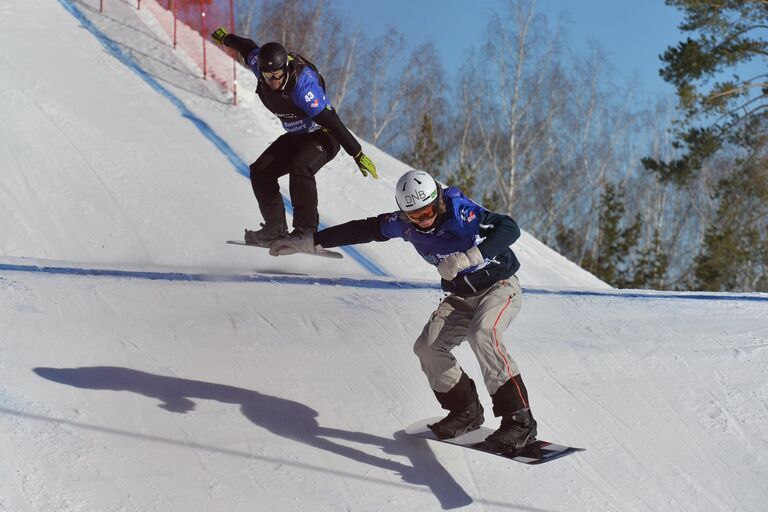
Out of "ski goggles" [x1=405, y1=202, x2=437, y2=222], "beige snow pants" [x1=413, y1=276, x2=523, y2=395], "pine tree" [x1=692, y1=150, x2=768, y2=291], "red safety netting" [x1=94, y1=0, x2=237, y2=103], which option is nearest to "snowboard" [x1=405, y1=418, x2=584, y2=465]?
"beige snow pants" [x1=413, y1=276, x2=523, y2=395]

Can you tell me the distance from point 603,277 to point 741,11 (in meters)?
11.5

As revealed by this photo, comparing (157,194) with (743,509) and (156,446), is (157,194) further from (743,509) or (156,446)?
(743,509)

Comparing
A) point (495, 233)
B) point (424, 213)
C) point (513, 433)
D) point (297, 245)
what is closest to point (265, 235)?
point (297, 245)

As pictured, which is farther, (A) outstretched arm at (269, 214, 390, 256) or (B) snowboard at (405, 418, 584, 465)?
(A) outstretched arm at (269, 214, 390, 256)

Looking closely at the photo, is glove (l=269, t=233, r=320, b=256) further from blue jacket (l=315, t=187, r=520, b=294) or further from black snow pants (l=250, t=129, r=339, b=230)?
black snow pants (l=250, t=129, r=339, b=230)

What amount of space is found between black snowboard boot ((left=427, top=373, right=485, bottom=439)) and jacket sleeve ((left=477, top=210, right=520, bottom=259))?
0.77 metres

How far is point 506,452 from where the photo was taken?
450 cm

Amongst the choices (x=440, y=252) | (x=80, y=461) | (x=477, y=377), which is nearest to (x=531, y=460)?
(x=440, y=252)

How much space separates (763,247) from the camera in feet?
85.0

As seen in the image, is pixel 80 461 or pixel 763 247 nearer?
pixel 80 461

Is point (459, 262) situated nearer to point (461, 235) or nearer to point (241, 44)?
point (461, 235)

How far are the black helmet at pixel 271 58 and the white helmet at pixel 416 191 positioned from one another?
79.3 inches

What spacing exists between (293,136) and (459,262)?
3.05 m

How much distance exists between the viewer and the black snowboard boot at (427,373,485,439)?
4.81m
